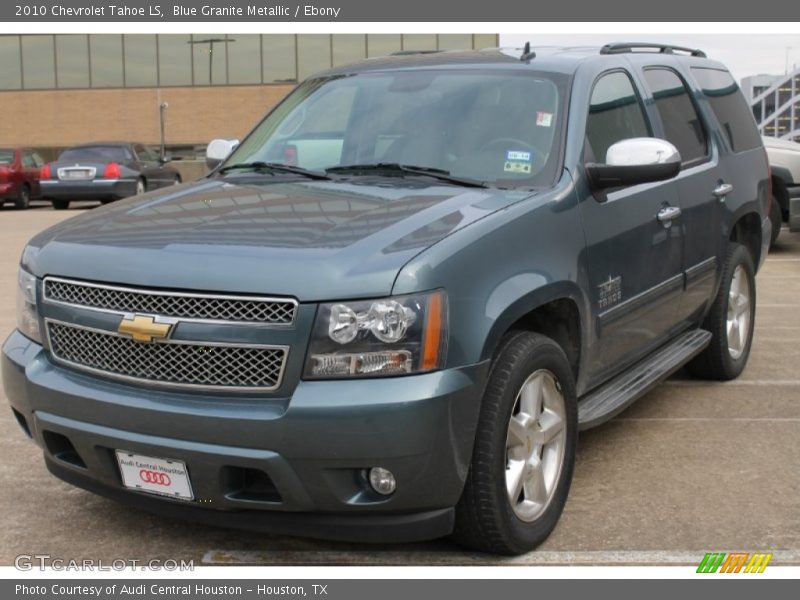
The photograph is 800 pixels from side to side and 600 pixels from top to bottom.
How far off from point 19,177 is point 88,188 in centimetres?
272

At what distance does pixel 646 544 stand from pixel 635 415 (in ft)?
6.04

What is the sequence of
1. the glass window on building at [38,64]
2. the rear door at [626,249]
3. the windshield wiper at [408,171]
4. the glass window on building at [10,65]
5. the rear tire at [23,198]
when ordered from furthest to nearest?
the glass window on building at [10,65] → the glass window on building at [38,64] → the rear tire at [23,198] → the rear door at [626,249] → the windshield wiper at [408,171]

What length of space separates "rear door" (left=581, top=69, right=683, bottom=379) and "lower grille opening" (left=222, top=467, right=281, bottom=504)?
1611mm

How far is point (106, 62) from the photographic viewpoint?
46000 mm

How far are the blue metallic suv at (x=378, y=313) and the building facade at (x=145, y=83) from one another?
134ft

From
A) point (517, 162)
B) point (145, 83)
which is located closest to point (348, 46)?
point (145, 83)

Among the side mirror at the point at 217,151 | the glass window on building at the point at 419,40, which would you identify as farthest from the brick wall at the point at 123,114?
the side mirror at the point at 217,151

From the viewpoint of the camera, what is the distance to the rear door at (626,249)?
169 inches

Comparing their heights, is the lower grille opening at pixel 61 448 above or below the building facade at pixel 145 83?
above

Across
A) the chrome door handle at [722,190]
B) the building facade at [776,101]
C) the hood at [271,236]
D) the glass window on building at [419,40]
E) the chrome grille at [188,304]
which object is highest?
the hood at [271,236]

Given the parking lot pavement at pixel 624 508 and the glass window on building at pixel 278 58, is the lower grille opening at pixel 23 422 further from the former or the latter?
the glass window on building at pixel 278 58

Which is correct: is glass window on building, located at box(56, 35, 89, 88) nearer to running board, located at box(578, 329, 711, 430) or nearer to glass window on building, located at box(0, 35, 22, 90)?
glass window on building, located at box(0, 35, 22, 90)

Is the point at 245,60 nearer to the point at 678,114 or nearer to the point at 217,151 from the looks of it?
the point at 217,151

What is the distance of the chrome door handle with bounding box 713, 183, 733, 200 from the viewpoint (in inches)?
221
